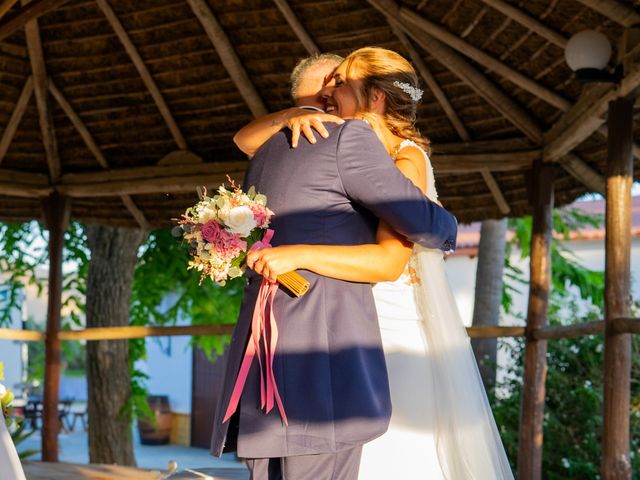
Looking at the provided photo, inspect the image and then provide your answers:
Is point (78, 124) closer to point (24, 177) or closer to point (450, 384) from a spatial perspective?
point (24, 177)

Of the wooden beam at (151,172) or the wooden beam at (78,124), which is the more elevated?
the wooden beam at (78,124)

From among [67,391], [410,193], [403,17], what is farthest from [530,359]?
[67,391]

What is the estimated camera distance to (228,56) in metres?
6.49

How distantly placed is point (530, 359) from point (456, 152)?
1514 mm

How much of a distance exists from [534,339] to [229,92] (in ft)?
9.16

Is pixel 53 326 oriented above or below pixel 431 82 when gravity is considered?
below

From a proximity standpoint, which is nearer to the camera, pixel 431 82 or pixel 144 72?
pixel 431 82

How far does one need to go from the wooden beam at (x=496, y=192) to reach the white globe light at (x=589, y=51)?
206 centimetres

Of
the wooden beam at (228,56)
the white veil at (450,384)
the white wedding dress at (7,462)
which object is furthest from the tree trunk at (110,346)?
the white veil at (450,384)

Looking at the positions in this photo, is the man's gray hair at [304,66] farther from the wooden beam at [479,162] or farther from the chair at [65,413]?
the chair at [65,413]

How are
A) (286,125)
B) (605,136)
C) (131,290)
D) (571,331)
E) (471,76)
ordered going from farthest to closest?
(131,290) < (471,76) < (605,136) < (571,331) < (286,125)

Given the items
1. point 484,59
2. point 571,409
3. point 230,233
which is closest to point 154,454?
point 571,409

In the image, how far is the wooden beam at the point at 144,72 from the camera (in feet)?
21.4

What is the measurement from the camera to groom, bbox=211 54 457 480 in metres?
2.09
